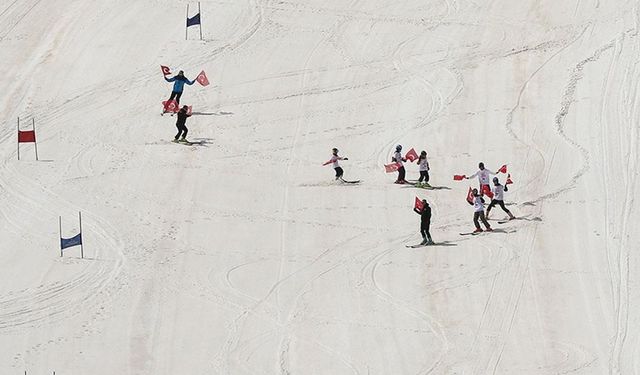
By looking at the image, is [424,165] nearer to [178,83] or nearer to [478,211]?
[478,211]

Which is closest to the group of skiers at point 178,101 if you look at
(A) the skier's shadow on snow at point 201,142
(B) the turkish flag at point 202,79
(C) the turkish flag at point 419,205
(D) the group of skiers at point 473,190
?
(A) the skier's shadow on snow at point 201,142

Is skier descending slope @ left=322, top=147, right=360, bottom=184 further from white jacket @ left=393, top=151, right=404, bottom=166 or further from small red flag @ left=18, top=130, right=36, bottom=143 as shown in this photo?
small red flag @ left=18, top=130, right=36, bottom=143

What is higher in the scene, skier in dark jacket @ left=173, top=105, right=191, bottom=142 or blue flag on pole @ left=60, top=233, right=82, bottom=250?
skier in dark jacket @ left=173, top=105, right=191, bottom=142

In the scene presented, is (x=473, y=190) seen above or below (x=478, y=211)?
above

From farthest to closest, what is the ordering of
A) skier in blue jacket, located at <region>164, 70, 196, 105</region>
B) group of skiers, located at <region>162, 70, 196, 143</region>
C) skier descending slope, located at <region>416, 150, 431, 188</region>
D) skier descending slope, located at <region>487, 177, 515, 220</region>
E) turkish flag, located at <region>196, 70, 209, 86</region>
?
1. skier in blue jacket, located at <region>164, 70, 196, 105</region>
2. turkish flag, located at <region>196, 70, 209, 86</region>
3. group of skiers, located at <region>162, 70, 196, 143</region>
4. skier descending slope, located at <region>416, 150, 431, 188</region>
5. skier descending slope, located at <region>487, 177, 515, 220</region>

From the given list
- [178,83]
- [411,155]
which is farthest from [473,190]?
[178,83]

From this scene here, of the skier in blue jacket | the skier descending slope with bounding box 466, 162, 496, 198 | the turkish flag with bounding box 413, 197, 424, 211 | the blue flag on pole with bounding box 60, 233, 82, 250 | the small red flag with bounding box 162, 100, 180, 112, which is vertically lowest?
the blue flag on pole with bounding box 60, 233, 82, 250

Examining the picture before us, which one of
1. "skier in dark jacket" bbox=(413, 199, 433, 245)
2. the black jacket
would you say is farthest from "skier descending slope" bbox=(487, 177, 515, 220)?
the black jacket
